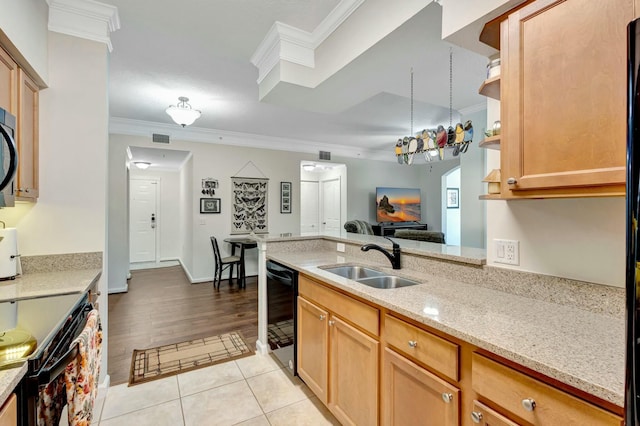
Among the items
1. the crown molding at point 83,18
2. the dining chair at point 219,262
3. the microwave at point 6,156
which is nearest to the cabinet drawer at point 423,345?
the microwave at point 6,156

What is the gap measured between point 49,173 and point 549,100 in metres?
2.82

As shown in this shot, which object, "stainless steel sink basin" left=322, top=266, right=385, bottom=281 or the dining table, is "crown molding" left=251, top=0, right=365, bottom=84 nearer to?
"stainless steel sink basin" left=322, top=266, right=385, bottom=281

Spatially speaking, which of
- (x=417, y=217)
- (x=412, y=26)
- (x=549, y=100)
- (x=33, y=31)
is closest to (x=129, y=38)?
(x=33, y=31)

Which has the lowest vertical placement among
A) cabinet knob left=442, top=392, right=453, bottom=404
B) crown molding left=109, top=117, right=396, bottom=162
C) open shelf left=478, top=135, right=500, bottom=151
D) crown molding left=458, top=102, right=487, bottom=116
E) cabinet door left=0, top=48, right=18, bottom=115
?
cabinet knob left=442, top=392, right=453, bottom=404

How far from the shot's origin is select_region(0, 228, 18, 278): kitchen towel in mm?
1788

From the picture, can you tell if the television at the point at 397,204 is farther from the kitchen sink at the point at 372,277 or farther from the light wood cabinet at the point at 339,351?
the light wood cabinet at the point at 339,351

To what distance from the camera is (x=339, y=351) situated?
5.74ft

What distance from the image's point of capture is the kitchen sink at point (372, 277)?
1.95m

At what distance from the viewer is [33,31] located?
70.7 inches

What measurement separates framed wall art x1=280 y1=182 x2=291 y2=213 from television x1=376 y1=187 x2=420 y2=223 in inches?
87.9

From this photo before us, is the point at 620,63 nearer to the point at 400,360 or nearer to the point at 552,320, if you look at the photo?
the point at 552,320

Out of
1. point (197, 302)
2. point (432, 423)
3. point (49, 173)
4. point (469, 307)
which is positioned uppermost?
point (49, 173)

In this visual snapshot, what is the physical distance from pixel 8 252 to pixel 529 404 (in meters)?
2.66

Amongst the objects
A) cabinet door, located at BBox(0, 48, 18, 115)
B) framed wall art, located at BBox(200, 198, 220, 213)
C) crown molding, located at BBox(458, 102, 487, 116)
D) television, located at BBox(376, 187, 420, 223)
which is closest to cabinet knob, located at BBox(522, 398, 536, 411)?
cabinet door, located at BBox(0, 48, 18, 115)
